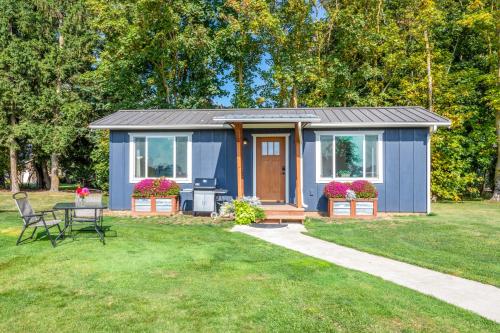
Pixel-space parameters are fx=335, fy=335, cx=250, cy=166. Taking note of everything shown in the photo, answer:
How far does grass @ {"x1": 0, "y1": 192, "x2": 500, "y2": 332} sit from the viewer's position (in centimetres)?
285

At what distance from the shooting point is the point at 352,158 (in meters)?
9.43

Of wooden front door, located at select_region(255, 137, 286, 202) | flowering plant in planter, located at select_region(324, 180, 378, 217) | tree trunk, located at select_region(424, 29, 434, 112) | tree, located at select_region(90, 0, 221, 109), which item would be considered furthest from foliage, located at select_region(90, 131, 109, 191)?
tree trunk, located at select_region(424, 29, 434, 112)

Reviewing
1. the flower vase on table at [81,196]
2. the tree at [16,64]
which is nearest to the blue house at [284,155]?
the flower vase on table at [81,196]

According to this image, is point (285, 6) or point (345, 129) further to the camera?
point (285, 6)

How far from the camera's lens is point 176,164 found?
988cm

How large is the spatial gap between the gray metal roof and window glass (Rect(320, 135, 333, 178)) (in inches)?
17.1

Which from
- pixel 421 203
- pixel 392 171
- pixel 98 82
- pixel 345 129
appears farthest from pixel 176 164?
pixel 98 82

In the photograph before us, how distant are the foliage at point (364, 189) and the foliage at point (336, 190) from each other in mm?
214

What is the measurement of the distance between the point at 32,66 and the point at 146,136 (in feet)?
37.1

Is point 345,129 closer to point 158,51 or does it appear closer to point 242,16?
point 242,16

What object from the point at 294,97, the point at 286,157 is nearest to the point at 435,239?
the point at 286,157

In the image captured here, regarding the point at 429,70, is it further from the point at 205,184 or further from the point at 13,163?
the point at 13,163

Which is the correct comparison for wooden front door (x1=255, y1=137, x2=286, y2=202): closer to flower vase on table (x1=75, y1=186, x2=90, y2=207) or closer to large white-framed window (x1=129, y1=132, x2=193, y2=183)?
large white-framed window (x1=129, y1=132, x2=193, y2=183)

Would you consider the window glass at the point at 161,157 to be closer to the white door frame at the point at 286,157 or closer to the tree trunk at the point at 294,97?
the white door frame at the point at 286,157
